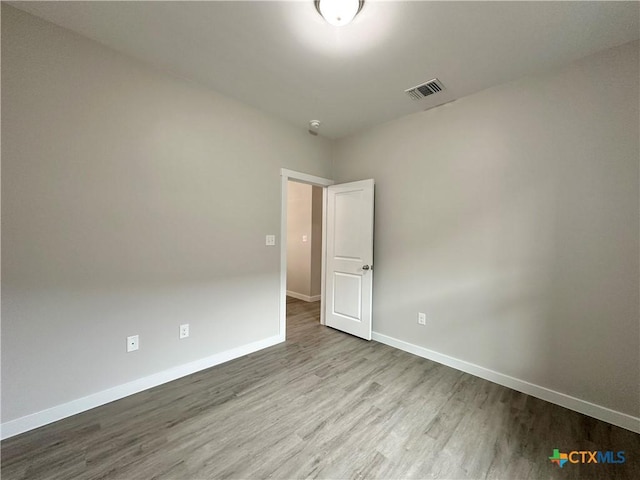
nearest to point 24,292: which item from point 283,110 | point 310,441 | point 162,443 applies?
point 162,443

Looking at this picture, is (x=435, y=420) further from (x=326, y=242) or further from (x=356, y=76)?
(x=356, y=76)

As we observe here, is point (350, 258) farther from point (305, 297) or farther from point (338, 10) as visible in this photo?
point (338, 10)

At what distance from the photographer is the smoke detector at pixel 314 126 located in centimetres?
304

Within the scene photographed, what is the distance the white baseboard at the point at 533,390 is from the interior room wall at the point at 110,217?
185 centimetres

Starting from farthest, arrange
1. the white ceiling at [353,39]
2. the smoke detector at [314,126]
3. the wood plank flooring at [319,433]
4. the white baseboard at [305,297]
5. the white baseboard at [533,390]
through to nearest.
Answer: the white baseboard at [305,297] < the smoke detector at [314,126] < the white baseboard at [533,390] < the white ceiling at [353,39] < the wood plank flooring at [319,433]

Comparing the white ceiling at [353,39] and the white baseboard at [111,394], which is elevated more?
the white ceiling at [353,39]

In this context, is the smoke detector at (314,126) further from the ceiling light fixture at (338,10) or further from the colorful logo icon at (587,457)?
the colorful logo icon at (587,457)

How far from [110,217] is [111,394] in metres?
1.32

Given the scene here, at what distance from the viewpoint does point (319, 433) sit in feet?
5.40

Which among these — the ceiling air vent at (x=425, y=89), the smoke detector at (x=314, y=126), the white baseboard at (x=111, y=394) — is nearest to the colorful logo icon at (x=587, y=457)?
the white baseboard at (x=111, y=394)

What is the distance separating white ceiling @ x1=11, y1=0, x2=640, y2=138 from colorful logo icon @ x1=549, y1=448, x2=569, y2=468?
2.62m

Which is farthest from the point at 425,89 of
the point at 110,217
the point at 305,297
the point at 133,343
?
the point at 305,297

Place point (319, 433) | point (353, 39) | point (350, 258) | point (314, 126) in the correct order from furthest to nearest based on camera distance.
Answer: point (350, 258), point (314, 126), point (353, 39), point (319, 433)

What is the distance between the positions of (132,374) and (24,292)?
0.92 metres
